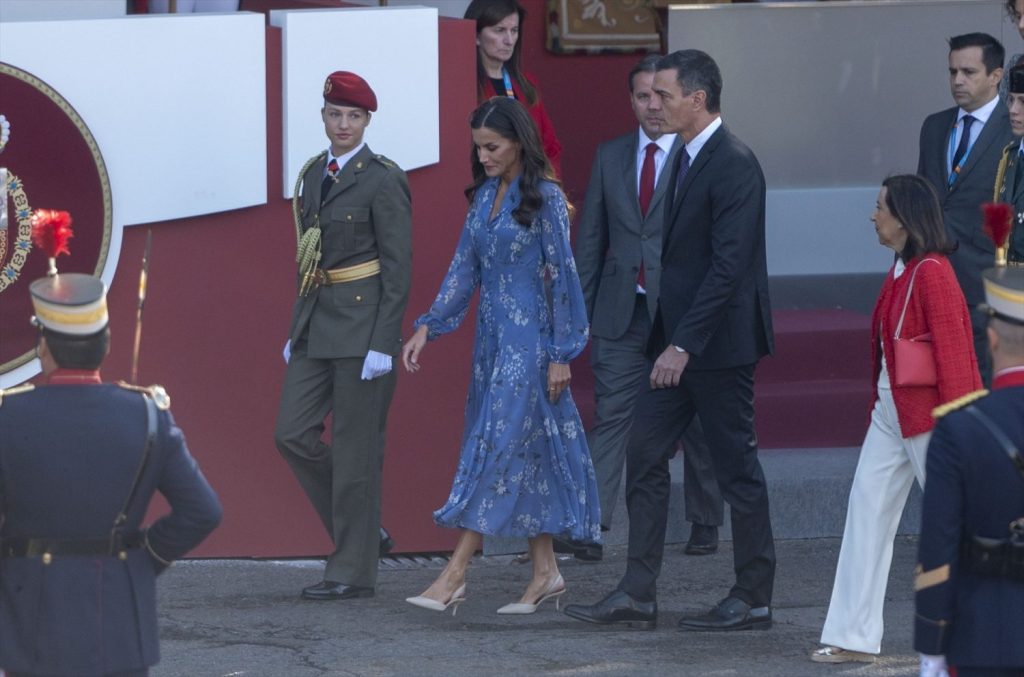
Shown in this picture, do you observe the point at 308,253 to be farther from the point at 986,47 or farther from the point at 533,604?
the point at 986,47

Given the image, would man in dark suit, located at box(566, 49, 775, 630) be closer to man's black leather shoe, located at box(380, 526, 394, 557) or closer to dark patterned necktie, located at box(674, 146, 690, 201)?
dark patterned necktie, located at box(674, 146, 690, 201)

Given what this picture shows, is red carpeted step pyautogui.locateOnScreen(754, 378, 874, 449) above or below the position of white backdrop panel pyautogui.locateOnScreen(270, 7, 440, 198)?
below

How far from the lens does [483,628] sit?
6637 mm

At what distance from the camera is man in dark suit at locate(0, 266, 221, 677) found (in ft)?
13.5

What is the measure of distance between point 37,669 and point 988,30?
7.34 meters

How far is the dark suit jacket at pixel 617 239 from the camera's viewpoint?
7.62 metres

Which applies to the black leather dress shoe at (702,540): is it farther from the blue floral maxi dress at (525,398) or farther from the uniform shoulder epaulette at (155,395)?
the uniform shoulder epaulette at (155,395)

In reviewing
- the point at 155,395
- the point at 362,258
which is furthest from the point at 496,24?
the point at 155,395

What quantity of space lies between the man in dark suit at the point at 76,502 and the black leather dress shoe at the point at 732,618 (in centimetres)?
271

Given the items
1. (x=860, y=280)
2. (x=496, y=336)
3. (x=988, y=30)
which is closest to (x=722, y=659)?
(x=496, y=336)

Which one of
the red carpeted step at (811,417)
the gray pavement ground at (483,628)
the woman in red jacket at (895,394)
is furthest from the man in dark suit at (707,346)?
the red carpeted step at (811,417)

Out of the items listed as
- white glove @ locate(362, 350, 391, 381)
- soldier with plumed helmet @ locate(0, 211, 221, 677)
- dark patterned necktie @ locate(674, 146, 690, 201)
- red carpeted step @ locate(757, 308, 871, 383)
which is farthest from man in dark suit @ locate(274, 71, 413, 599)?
soldier with plumed helmet @ locate(0, 211, 221, 677)

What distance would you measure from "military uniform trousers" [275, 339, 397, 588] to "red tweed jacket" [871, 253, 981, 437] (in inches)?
81.5

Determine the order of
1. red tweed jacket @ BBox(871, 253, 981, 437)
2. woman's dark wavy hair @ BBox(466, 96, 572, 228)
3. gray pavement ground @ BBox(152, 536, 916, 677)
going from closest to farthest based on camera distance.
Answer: red tweed jacket @ BBox(871, 253, 981, 437), gray pavement ground @ BBox(152, 536, 916, 677), woman's dark wavy hair @ BBox(466, 96, 572, 228)
